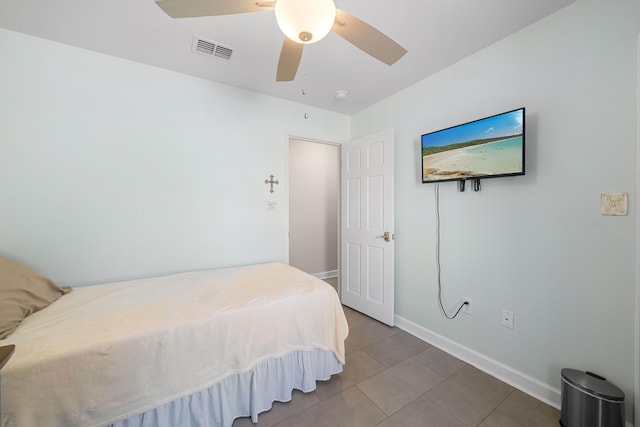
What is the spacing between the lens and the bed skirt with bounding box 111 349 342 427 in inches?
51.6

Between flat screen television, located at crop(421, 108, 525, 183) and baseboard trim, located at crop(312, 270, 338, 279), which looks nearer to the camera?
flat screen television, located at crop(421, 108, 525, 183)

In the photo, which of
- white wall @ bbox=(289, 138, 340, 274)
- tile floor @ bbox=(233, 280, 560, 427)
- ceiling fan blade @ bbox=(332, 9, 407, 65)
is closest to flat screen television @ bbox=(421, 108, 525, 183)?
ceiling fan blade @ bbox=(332, 9, 407, 65)

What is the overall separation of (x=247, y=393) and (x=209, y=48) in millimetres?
2468

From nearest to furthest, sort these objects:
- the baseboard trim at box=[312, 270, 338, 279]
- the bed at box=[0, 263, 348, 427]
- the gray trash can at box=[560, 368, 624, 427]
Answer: the bed at box=[0, 263, 348, 427] < the gray trash can at box=[560, 368, 624, 427] < the baseboard trim at box=[312, 270, 338, 279]

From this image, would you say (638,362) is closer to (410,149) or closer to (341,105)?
(410,149)

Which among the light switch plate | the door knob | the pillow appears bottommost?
the pillow

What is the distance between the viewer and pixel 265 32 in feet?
5.75

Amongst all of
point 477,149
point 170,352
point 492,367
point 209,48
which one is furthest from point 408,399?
point 209,48

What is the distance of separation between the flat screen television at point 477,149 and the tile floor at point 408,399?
1.52 m

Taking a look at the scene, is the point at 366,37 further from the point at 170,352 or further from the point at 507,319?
the point at 507,319

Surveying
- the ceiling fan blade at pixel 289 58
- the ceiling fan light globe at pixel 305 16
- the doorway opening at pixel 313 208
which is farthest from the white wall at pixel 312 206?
the ceiling fan light globe at pixel 305 16

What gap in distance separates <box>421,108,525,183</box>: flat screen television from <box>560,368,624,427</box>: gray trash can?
1.24m

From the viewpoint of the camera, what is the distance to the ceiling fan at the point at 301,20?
3.09 ft

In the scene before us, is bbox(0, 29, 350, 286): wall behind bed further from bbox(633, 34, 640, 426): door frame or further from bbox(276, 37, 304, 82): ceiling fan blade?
bbox(633, 34, 640, 426): door frame
